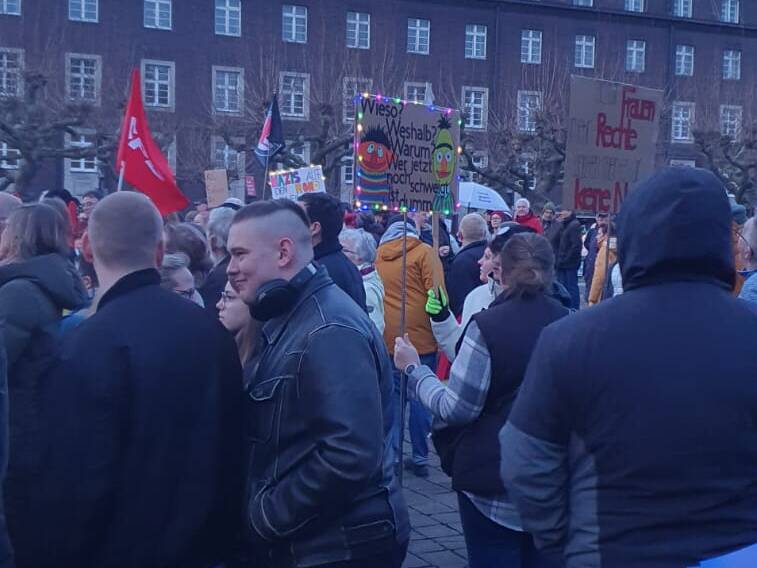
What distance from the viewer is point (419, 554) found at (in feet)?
18.2

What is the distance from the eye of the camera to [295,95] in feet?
119

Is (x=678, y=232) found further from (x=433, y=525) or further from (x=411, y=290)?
(x=411, y=290)

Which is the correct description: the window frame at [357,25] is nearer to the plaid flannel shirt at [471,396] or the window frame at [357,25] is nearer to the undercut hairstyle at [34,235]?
the undercut hairstyle at [34,235]

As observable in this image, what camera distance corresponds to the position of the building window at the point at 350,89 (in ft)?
110

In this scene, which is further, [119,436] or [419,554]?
[419,554]

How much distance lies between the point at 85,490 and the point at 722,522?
1.53m

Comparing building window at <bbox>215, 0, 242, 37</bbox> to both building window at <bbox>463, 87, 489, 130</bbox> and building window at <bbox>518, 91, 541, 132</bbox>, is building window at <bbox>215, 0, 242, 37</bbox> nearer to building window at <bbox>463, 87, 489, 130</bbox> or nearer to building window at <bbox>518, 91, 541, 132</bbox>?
building window at <bbox>463, 87, 489, 130</bbox>

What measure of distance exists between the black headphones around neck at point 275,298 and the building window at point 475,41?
39.0 meters

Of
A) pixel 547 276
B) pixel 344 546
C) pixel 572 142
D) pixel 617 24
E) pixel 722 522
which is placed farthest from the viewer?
A: pixel 617 24

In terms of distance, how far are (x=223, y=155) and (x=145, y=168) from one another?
26.8 m

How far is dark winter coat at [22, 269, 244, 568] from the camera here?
7.89 ft

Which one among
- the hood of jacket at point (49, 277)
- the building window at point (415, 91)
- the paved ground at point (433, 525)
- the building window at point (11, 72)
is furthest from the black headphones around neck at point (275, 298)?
the building window at point (415, 91)

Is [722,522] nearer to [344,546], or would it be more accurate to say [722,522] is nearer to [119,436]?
[344,546]

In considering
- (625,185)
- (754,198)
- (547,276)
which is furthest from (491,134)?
(547,276)
